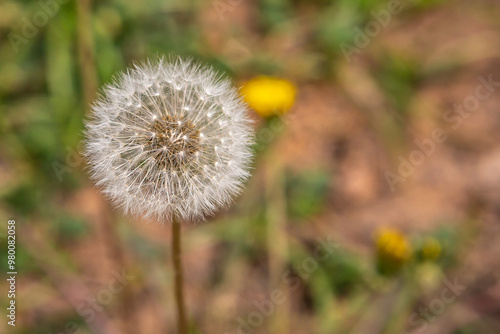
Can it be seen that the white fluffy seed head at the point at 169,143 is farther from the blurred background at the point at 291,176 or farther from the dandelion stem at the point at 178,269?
the blurred background at the point at 291,176

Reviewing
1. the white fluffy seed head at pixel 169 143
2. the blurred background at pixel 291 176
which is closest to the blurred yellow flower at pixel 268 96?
the blurred background at pixel 291 176

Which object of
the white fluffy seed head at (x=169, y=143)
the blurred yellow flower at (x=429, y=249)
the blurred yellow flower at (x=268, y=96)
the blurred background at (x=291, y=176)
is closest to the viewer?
the white fluffy seed head at (x=169, y=143)

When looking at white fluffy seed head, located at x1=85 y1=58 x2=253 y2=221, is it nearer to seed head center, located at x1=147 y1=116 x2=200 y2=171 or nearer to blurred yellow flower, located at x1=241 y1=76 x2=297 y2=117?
seed head center, located at x1=147 y1=116 x2=200 y2=171

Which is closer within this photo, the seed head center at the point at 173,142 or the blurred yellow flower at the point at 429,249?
the seed head center at the point at 173,142

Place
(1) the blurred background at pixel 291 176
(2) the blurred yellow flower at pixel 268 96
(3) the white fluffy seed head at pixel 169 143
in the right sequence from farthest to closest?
(2) the blurred yellow flower at pixel 268 96, (1) the blurred background at pixel 291 176, (3) the white fluffy seed head at pixel 169 143

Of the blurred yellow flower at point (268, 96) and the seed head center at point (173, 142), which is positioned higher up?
the blurred yellow flower at point (268, 96)

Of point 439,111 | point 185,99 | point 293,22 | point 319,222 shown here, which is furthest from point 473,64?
point 185,99

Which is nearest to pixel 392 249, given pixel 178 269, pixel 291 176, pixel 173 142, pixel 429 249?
pixel 429 249
